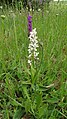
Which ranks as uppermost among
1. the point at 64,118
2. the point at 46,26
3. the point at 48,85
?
the point at 46,26

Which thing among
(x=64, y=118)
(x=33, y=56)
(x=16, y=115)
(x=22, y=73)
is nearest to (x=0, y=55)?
(x=22, y=73)

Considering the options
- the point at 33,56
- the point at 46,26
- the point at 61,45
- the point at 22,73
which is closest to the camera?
the point at 33,56

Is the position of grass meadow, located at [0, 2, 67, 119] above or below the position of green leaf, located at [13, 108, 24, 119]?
above

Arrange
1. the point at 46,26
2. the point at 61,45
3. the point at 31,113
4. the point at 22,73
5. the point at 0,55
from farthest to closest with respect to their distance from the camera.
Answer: the point at 46,26, the point at 61,45, the point at 0,55, the point at 22,73, the point at 31,113

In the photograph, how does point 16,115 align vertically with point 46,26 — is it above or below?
below

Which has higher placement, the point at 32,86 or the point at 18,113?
the point at 32,86

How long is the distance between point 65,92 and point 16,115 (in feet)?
1.06

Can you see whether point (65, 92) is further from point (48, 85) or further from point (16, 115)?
point (16, 115)

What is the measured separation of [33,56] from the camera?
144cm

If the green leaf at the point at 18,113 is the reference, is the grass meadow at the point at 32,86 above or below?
above

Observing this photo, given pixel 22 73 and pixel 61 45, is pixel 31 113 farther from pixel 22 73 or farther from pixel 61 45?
pixel 61 45

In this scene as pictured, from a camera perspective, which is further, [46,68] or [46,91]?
[46,68]

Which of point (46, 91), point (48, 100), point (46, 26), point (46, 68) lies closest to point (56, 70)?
point (46, 68)

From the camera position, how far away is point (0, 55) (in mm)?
1831
